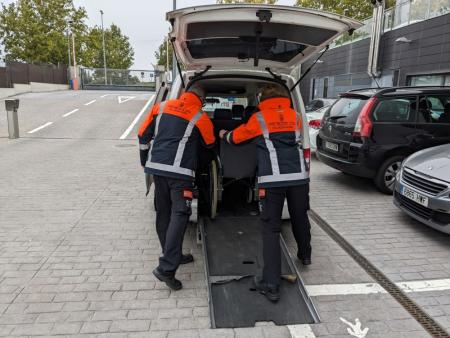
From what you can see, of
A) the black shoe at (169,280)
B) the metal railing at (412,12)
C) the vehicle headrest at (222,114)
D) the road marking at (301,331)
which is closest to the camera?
the road marking at (301,331)

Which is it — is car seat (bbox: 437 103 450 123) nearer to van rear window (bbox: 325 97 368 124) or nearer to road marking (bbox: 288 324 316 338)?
van rear window (bbox: 325 97 368 124)

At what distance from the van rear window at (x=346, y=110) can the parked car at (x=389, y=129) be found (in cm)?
2

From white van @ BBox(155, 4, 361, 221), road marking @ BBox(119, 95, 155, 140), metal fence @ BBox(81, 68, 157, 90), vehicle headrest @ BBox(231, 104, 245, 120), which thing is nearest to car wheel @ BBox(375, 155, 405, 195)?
white van @ BBox(155, 4, 361, 221)

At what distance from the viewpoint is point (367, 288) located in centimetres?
357

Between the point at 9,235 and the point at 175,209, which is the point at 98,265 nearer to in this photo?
the point at 175,209

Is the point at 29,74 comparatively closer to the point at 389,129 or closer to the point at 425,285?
the point at 389,129

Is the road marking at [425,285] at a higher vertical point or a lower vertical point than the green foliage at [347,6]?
lower

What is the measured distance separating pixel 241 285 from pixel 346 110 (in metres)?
4.57

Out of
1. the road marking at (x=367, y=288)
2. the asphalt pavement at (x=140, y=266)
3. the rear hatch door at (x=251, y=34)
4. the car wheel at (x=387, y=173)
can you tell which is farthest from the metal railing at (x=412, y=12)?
the road marking at (x=367, y=288)

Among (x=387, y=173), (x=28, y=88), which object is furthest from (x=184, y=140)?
(x=28, y=88)

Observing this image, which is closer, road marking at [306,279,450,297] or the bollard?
road marking at [306,279,450,297]

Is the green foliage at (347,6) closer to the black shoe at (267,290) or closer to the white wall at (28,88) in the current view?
the white wall at (28,88)

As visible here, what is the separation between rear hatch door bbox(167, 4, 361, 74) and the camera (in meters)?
3.18

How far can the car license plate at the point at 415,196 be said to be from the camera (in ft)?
15.1
